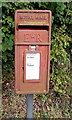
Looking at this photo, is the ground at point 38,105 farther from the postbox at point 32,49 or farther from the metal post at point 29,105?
the postbox at point 32,49

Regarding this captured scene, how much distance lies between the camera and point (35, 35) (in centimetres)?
235

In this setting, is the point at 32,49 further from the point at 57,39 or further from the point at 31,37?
the point at 57,39

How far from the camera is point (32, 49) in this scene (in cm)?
Answer: 237

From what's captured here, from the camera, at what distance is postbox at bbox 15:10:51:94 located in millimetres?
2330

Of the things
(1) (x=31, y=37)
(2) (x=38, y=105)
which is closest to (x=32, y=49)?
(1) (x=31, y=37)

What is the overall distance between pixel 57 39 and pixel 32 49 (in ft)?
5.88

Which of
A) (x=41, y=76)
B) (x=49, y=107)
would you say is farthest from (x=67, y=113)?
(x=41, y=76)

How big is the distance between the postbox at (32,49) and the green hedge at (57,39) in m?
1.08

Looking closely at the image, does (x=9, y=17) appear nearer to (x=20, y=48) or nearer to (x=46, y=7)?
(x=46, y=7)

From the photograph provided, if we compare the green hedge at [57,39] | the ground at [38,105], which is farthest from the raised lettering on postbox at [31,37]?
the ground at [38,105]

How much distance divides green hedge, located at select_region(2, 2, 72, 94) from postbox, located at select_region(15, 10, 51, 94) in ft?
3.54

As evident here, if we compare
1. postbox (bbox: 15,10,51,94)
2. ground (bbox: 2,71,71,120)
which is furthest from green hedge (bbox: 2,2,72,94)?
postbox (bbox: 15,10,51,94)

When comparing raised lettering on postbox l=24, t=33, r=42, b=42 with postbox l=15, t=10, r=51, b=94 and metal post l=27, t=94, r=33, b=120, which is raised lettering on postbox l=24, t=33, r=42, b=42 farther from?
metal post l=27, t=94, r=33, b=120

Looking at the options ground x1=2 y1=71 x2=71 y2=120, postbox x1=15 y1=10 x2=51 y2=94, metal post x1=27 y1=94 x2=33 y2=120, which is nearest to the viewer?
postbox x1=15 y1=10 x2=51 y2=94
